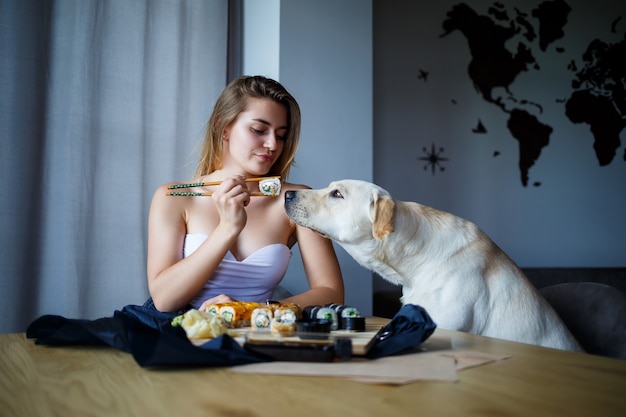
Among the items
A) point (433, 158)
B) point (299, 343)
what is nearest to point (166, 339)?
point (299, 343)

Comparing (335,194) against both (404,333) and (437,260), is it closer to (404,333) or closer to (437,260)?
(437,260)

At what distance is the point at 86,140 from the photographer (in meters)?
2.18

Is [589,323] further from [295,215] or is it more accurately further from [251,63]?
[251,63]

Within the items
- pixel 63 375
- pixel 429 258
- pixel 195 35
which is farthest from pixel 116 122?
pixel 63 375

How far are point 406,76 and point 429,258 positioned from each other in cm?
216

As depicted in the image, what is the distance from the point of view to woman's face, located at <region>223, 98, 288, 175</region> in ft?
5.29

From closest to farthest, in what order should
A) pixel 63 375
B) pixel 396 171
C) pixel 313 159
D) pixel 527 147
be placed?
pixel 63 375 → pixel 313 159 → pixel 396 171 → pixel 527 147

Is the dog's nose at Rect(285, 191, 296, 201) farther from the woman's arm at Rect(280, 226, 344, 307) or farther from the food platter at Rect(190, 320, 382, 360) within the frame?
the food platter at Rect(190, 320, 382, 360)

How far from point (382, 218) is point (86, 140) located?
1.40 metres

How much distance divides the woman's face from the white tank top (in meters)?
→ 0.26

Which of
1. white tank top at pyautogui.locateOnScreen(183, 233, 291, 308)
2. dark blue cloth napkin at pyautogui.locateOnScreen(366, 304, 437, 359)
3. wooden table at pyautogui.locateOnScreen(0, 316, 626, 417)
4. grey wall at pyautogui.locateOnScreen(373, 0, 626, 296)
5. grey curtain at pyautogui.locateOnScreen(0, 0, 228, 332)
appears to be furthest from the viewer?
grey wall at pyautogui.locateOnScreen(373, 0, 626, 296)

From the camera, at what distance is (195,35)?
8.32ft

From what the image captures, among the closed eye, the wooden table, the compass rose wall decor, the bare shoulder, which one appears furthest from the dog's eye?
the compass rose wall decor

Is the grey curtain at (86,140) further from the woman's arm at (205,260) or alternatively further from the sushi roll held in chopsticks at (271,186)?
the sushi roll held in chopsticks at (271,186)
